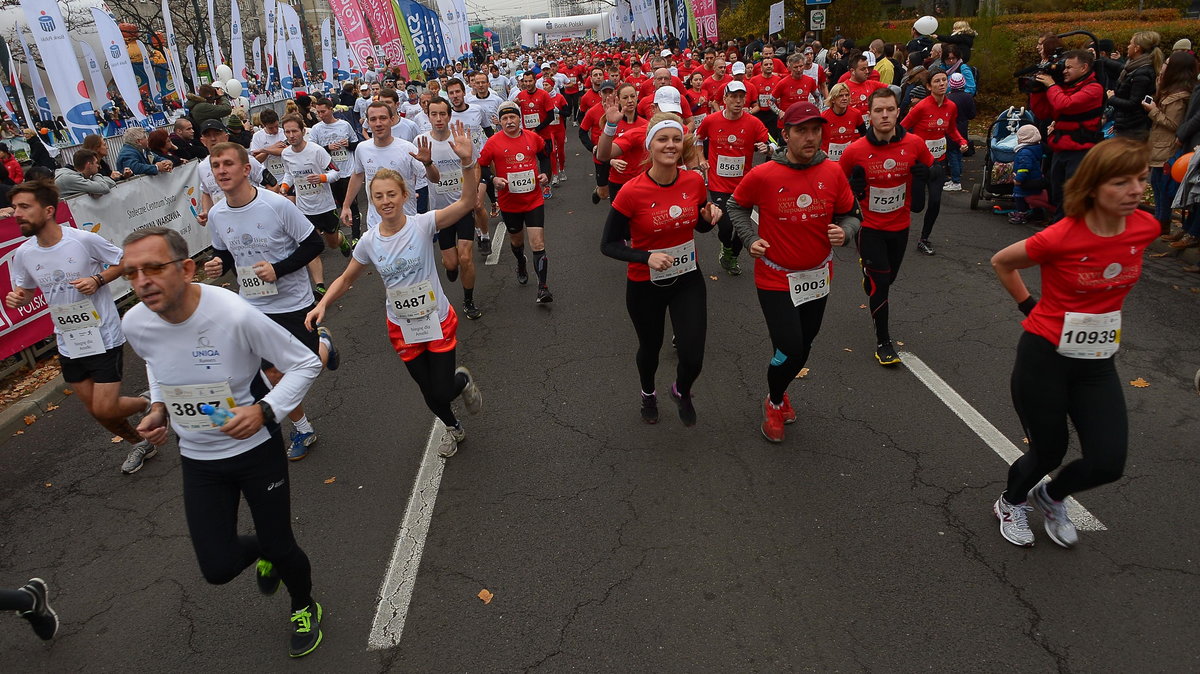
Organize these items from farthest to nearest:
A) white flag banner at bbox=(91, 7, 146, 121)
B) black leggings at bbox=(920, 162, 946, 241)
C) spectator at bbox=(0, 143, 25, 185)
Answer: white flag banner at bbox=(91, 7, 146, 121) → spectator at bbox=(0, 143, 25, 185) → black leggings at bbox=(920, 162, 946, 241)

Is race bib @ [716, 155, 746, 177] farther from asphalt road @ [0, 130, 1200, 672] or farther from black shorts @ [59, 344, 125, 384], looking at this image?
black shorts @ [59, 344, 125, 384]

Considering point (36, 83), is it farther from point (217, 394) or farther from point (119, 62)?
point (217, 394)

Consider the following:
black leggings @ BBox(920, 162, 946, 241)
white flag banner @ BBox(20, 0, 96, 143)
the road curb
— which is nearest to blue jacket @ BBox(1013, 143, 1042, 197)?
black leggings @ BBox(920, 162, 946, 241)

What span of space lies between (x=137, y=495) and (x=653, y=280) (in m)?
3.85

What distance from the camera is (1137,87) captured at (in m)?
7.79

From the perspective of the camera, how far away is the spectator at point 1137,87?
776 centimetres

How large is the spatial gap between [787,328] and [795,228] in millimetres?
614

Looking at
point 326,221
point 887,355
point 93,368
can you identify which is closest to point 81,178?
point 326,221

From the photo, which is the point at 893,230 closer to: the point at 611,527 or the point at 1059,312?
the point at 1059,312

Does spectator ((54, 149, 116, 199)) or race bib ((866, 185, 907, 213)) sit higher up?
spectator ((54, 149, 116, 199))

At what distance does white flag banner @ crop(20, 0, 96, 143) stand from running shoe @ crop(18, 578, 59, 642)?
10955 mm

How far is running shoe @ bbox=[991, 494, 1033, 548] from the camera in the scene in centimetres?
369

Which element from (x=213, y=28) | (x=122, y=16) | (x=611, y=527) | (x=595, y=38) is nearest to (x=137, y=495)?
(x=611, y=527)

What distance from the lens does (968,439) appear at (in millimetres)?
4734
